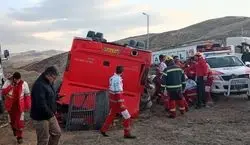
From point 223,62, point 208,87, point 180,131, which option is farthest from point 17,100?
point 223,62

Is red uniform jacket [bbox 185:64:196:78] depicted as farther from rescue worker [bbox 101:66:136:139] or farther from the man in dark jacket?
the man in dark jacket

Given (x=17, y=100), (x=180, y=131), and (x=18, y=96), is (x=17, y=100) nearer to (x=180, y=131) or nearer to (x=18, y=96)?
(x=18, y=96)

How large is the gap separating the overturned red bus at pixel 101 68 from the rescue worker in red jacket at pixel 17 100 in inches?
82.0

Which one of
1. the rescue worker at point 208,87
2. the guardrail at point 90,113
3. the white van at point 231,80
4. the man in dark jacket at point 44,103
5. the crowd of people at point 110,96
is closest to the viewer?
the man in dark jacket at point 44,103

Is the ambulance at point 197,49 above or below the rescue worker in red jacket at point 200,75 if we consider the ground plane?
above

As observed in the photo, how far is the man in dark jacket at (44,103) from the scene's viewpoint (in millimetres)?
7969

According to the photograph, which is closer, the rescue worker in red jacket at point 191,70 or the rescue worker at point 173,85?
the rescue worker at point 173,85

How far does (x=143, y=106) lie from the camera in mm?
15281

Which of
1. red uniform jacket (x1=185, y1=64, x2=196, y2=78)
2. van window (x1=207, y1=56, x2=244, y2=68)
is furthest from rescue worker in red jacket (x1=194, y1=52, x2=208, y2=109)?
van window (x1=207, y1=56, x2=244, y2=68)

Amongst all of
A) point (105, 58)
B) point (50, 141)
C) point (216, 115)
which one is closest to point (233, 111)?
point (216, 115)

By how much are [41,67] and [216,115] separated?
130ft

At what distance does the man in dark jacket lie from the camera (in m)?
7.97

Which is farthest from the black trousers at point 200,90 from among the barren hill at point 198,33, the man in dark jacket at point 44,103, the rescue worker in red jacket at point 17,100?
the barren hill at point 198,33

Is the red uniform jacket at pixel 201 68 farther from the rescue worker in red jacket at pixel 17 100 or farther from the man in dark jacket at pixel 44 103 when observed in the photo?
the man in dark jacket at pixel 44 103
